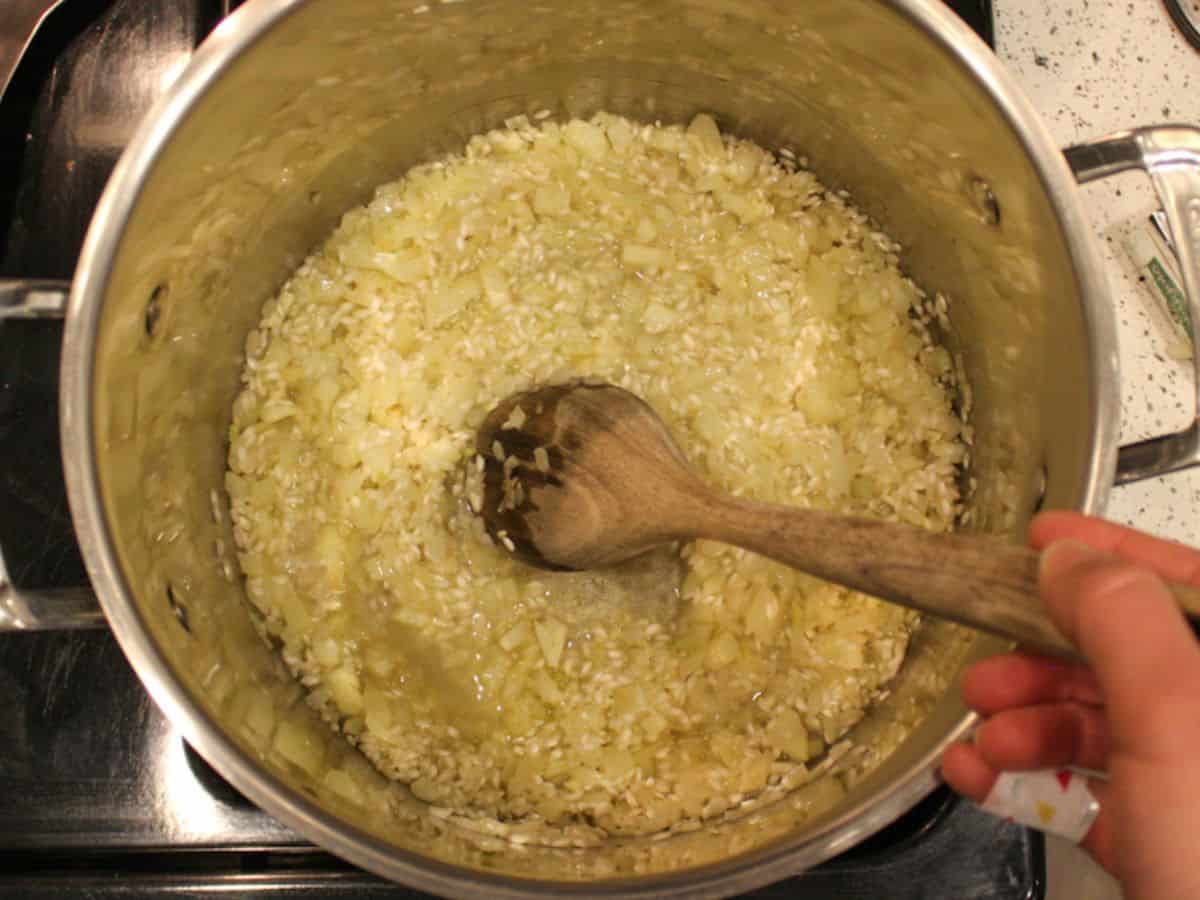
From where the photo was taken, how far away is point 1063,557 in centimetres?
69

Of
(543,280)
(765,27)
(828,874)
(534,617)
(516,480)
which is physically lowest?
(828,874)

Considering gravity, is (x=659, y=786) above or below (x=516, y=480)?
below

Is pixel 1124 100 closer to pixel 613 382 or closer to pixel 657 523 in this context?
pixel 613 382

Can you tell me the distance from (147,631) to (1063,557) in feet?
2.83

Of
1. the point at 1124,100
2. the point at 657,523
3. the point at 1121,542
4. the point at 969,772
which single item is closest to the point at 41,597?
the point at 657,523

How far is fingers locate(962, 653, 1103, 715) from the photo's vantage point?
2.92 feet

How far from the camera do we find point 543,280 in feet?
4.74

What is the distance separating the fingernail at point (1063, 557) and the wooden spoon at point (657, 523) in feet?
0.16

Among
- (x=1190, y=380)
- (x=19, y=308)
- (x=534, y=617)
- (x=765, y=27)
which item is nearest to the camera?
(x=19, y=308)

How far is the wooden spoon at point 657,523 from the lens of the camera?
781 millimetres

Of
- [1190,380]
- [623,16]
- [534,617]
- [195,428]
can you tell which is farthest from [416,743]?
[1190,380]

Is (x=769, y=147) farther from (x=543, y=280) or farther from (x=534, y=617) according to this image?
(x=534, y=617)

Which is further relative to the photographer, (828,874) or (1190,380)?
Answer: (1190,380)

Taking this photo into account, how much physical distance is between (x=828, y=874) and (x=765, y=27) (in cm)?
113
